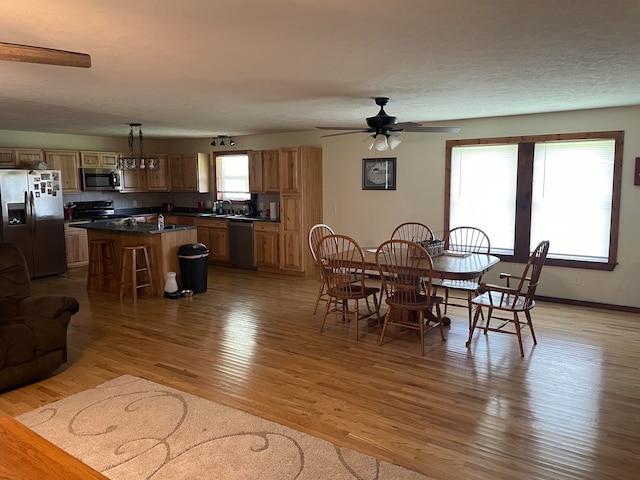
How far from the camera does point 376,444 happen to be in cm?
277

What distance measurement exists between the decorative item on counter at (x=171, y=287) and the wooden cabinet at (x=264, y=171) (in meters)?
2.52

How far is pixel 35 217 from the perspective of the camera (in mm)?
7109

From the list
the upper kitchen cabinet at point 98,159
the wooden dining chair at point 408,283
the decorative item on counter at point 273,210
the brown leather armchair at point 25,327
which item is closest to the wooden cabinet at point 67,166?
the upper kitchen cabinet at point 98,159

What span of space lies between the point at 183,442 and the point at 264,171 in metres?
5.82

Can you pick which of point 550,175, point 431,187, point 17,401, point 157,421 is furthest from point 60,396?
point 550,175

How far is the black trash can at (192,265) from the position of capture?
6.25 meters

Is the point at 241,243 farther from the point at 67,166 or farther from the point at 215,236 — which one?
the point at 67,166

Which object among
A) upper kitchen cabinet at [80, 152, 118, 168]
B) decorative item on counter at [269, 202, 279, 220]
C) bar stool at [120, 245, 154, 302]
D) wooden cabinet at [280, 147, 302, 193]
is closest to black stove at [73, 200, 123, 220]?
upper kitchen cabinet at [80, 152, 118, 168]

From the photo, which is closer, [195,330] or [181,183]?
[195,330]

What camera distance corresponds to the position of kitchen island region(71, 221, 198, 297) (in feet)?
20.5

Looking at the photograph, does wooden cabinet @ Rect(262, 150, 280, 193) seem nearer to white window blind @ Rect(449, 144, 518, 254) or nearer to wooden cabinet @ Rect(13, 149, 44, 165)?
white window blind @ Rect(449, 144, 518, 254)

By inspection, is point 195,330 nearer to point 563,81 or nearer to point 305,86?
point 305,86

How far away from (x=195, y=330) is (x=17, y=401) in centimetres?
178

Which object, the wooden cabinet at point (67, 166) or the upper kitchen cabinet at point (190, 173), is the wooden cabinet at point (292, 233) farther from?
the wooden cabinet at point (67, 166)
